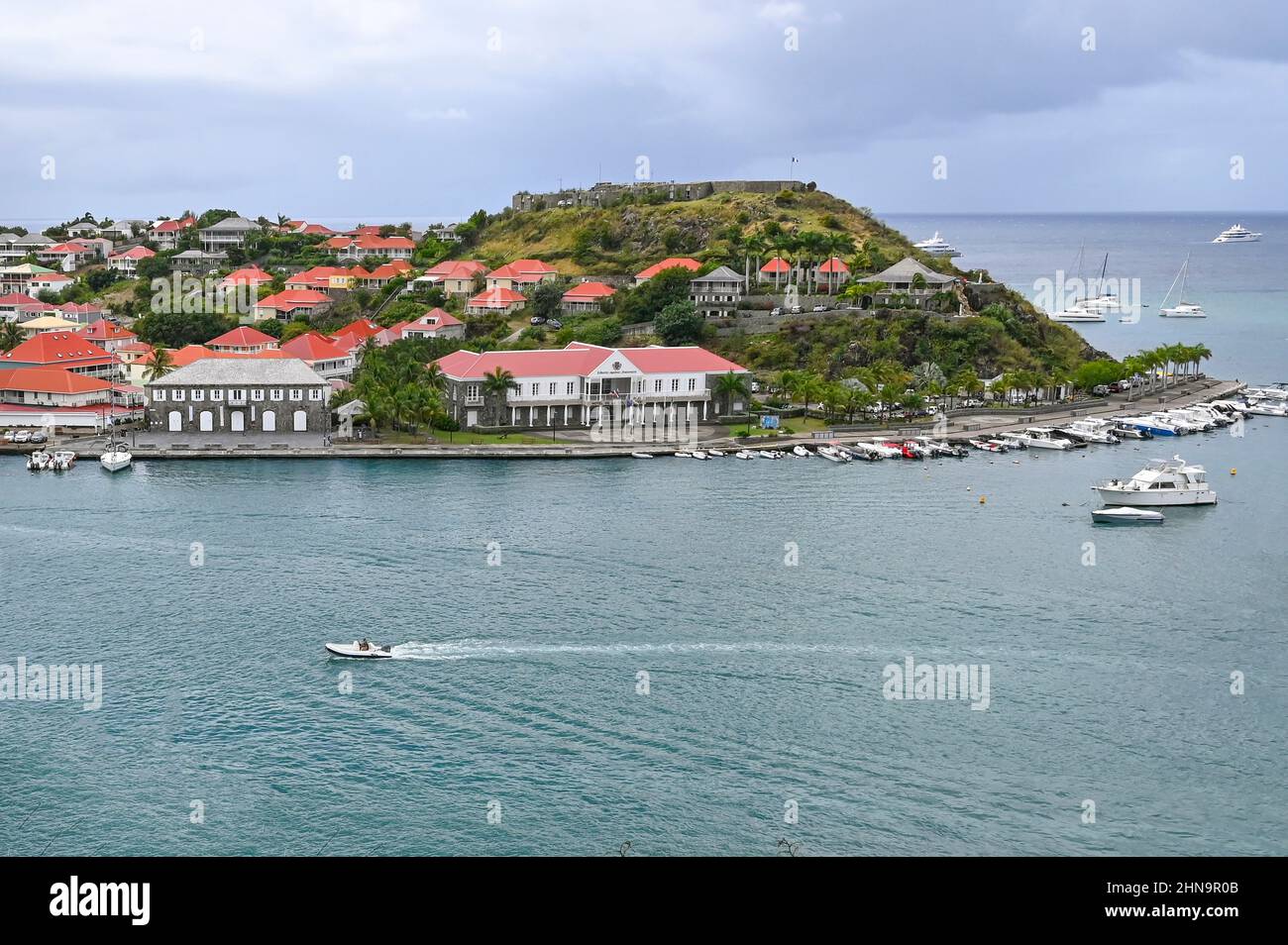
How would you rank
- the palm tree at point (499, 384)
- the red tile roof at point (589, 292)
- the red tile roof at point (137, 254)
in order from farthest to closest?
the red tile roof at point (137, 254) < the red tile roof at point (589, 292) < the palm tree at point (499, 384)

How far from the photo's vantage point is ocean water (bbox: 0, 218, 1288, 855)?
25.1 meters

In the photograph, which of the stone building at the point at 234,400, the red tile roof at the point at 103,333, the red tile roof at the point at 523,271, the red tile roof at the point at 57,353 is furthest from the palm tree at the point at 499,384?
the red tile roof at the point at 523,271

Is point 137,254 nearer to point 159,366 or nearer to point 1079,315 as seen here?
point 159,366

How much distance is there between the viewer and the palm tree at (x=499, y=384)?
67125mm

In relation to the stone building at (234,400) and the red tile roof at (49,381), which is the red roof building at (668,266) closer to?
the stone building at (234,400)

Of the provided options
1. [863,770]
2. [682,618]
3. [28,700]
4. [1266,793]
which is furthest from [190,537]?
[1266,793]

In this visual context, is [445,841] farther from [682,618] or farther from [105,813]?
[682,618]

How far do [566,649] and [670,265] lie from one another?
215 ft

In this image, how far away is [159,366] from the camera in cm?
7312

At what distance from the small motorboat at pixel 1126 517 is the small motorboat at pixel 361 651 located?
2997 cm

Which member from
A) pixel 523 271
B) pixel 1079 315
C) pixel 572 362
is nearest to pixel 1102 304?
pixel 1079 315

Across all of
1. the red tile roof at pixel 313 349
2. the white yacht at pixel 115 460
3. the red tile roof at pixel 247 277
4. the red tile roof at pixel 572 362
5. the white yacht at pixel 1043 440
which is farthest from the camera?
the red tile roof at pixel 247 277

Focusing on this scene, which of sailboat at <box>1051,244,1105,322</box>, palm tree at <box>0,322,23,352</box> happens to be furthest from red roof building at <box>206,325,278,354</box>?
sailboat at <box>1051,244,1105,322</box>
